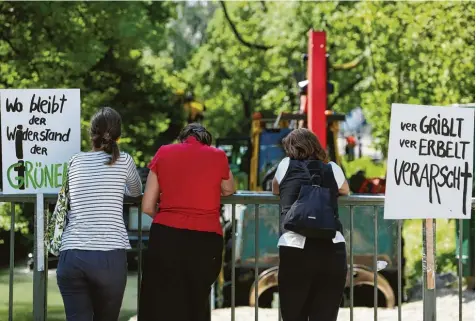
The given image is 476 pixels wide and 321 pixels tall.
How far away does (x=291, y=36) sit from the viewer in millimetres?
27016

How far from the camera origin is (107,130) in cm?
522

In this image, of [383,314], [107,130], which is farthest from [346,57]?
[107,130]

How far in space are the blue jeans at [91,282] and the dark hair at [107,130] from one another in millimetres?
579

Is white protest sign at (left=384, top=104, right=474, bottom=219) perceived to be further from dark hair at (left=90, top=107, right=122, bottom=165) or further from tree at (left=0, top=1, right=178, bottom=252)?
tree at (left=0, top=1, right=178, bottom=252)

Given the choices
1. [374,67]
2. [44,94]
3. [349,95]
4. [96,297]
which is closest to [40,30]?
[374,67]

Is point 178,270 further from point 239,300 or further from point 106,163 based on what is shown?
point 239,300

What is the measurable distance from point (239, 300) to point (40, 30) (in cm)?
665

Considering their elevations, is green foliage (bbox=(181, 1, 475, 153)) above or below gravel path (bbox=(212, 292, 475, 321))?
above

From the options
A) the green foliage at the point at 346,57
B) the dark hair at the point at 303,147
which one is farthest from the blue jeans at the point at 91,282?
the green foliage at the point at 346,57

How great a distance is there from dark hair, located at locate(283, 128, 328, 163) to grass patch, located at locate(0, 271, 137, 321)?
3576 mm

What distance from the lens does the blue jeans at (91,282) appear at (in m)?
5.09

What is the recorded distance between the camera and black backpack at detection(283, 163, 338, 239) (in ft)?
17.1

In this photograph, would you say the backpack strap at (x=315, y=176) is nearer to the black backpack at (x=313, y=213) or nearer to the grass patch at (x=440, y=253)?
the black backpack at (x=313, y=213)

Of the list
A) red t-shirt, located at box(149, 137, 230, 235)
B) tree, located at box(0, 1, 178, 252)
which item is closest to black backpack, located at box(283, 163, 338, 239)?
red t-shirt, located at box(149, 137, 230, 235)
